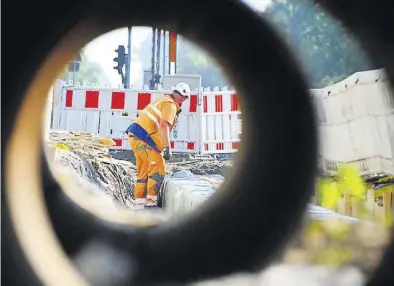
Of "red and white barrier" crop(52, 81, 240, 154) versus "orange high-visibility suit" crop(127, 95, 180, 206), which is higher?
"red and white barrier" crop(52, 81, 240, 154)

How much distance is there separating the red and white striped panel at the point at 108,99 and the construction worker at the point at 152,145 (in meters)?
0.75

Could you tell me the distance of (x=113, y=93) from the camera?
6449mm

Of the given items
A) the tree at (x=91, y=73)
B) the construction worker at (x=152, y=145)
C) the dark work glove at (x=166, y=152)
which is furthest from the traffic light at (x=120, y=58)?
the dark work glove at (x=166, y=152)

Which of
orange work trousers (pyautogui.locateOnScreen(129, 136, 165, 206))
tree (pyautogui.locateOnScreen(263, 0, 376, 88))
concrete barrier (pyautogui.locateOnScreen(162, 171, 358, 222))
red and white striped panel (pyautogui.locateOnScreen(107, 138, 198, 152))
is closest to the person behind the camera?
tree (pyautogui.locateOnScreen(263, 0, 376, 88))

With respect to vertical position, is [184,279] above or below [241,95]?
below

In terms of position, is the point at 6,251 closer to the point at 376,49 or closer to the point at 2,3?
the point at 2,3

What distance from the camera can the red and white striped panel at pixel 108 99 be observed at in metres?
6.37

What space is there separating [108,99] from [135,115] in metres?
0.35

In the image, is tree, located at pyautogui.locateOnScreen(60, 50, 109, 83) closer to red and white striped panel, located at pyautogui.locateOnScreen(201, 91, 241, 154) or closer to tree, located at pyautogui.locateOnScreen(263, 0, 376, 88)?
red and white striped panel, located at pyautogui.locateOnScreen(201, 91, 241, 154)

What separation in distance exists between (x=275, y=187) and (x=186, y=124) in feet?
14.8

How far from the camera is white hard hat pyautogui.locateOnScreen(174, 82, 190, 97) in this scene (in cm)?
626

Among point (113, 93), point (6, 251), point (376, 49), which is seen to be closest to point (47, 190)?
point (6, 251)

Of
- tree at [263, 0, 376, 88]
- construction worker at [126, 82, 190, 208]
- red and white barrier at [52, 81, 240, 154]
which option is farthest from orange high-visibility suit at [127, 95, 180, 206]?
tree at [263, 0, 376, 88]

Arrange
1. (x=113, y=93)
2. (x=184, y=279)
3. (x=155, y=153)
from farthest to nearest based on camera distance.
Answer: (x=113, y=93) < (x=155, y=153) < (x=184, y=279)
